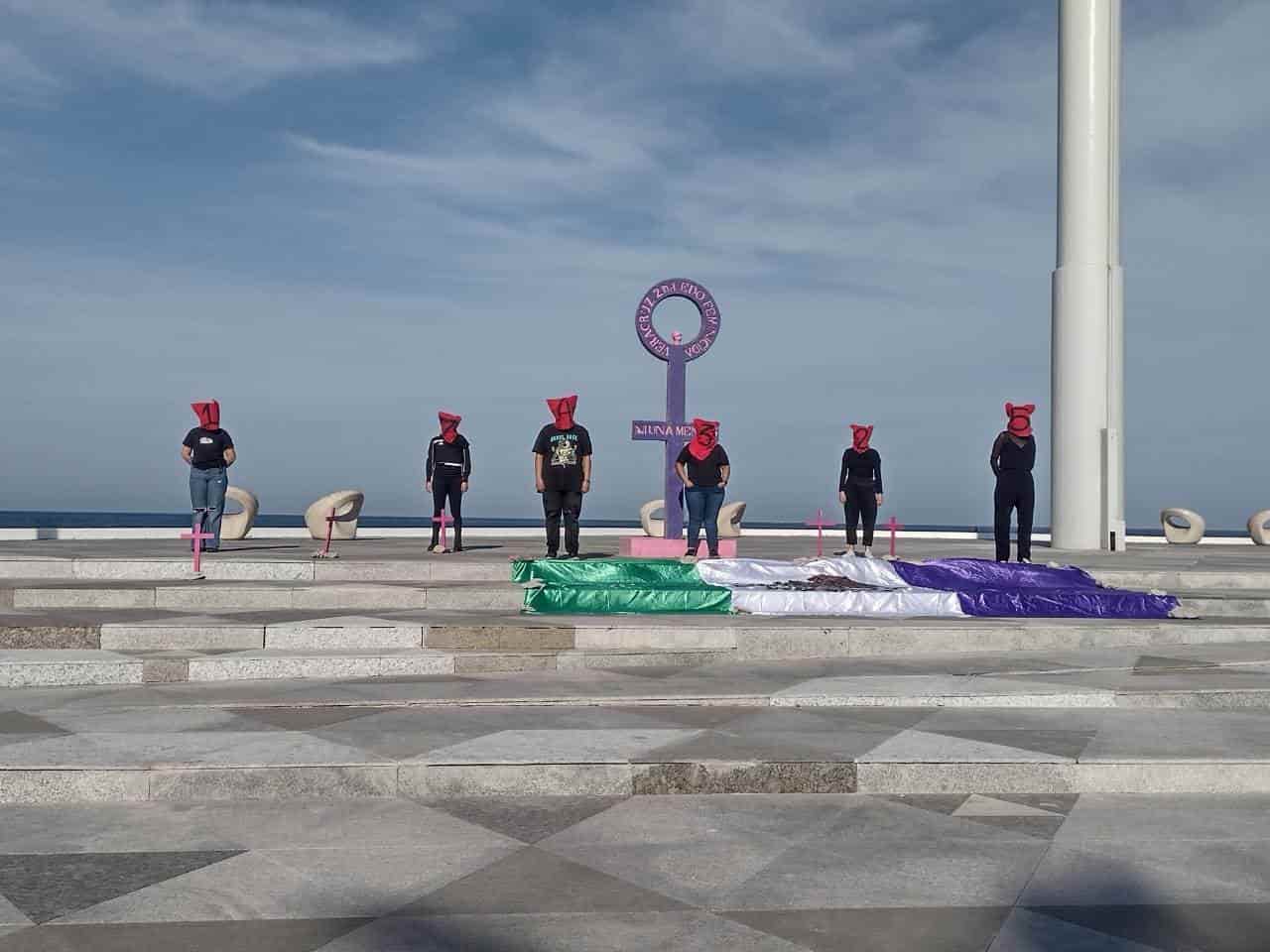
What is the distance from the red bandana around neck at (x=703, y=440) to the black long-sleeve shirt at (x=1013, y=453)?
3462 millimetres

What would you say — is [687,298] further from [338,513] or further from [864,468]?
[338,513]

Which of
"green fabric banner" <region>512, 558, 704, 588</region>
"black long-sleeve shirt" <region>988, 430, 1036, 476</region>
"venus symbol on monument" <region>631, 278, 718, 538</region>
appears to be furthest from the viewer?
"venus symbol on monument" <region>631, 278, 718, 538</region>

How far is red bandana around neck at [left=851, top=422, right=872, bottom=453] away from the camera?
15.2m

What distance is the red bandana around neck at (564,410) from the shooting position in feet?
41.2

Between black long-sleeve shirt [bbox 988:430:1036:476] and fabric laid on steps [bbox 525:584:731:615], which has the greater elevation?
black long-sleeve shirt [bbox 988:430:1036:476]

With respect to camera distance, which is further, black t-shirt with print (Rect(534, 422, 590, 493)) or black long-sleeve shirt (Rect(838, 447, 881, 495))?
black long-sleeve shirt (Rect(838, 447, 881, 495))

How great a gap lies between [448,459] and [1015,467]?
7304 millimetres

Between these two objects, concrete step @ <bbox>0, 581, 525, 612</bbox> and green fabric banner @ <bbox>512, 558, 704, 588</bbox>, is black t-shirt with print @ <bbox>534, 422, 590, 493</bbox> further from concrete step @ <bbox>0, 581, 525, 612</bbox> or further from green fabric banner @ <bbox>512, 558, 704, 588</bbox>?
concrete step @ <bbox>0, 581, 525, 612</bbox>

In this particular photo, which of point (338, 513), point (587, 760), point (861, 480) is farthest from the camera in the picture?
point (338, 513)

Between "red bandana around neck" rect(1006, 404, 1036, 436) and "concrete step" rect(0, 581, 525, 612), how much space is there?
6761 millimetres

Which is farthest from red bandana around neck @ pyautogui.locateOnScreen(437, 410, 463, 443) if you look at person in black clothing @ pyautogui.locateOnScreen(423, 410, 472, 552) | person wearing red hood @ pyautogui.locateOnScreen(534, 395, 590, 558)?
person wearing red hood @ pyautogui.locateOnScreen(534, 395, 590, 558)

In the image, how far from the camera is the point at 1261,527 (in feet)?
85.6

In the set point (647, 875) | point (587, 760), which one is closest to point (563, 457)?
point (587, 760)

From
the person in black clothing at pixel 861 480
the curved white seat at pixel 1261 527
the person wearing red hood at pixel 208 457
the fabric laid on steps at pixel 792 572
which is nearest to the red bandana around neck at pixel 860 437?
the person in black clothing at pixel 861 480
